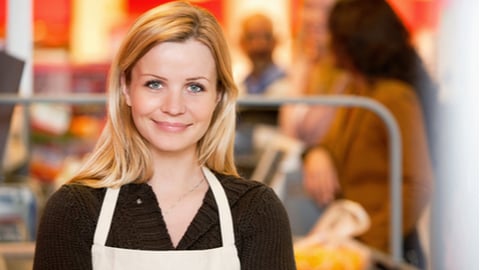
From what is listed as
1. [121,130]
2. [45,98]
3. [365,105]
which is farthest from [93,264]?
[365,105]

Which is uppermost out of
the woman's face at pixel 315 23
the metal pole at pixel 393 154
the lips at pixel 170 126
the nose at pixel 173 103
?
the woman's face at pixel 315 23

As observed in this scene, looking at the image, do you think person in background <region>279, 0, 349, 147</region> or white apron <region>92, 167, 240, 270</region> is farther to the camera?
person in background <region>279, 0, 349, 147</region>

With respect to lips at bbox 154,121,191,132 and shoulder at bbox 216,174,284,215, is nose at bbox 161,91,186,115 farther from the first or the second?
shoulder at bbox 216,174,284,215

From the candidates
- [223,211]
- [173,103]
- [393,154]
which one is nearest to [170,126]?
[173,103]

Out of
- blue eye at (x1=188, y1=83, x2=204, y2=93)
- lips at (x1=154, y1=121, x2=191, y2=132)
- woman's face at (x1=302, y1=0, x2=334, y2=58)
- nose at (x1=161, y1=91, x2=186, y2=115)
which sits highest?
woman's face at (x1=302, y1=0, x2=334, y2=58)

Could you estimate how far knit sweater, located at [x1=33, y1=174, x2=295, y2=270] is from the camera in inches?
73.7

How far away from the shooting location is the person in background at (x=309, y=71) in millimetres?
5016

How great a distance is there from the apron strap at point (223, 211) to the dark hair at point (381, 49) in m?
2.87

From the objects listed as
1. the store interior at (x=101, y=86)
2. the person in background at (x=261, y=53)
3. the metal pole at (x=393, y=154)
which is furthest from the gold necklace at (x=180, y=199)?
the person in background at (x=261, y=53)

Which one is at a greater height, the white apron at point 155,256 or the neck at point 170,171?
the neck at point 170,171

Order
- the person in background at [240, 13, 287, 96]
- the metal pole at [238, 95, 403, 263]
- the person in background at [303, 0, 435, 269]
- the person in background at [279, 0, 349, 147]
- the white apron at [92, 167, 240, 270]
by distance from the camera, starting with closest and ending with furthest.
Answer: the white apron at [92, 167, 240, 270]
the metal pole at [238, 95, 403, 263]
the person in background at [303, 0, 435, 269]
the person in background at [279, 0, 349, 147]
the person in background at [240, 13, 287, 96]

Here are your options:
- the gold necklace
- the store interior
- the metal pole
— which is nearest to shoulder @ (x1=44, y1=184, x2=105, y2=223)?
the gold necklace

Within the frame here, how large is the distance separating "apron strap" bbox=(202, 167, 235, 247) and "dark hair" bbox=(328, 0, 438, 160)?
113 inches

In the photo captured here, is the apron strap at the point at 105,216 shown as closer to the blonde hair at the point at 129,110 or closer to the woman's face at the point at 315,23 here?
the blonde hair at the point at 129,110
